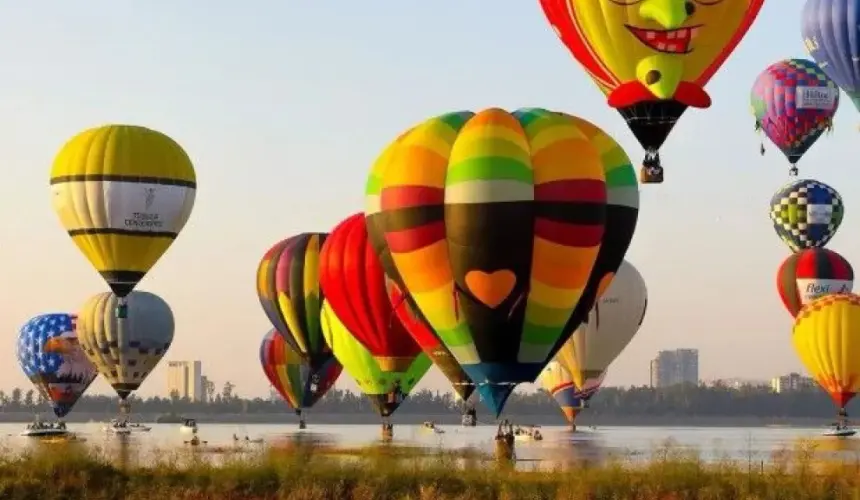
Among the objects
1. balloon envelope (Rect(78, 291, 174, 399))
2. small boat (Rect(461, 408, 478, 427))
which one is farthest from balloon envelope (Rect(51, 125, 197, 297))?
balloon envelope (Rect(78, 291, 174, 399))

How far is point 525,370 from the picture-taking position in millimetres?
43312

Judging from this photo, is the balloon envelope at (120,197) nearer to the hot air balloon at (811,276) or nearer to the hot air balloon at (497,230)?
the hot air balloon at (497,230)

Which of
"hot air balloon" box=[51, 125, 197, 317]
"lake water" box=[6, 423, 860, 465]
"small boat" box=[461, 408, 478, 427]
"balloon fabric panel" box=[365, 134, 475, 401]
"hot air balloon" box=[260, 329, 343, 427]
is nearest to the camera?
"balloon fabric panel" box=[365, 134, 475, 401]

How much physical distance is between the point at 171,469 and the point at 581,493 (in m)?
9.05

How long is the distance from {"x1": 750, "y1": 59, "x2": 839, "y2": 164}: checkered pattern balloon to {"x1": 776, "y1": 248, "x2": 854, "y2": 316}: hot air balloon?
5.27 m

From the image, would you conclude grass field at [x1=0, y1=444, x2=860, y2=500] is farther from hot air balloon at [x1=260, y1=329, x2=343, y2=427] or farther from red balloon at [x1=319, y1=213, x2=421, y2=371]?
hot air balloon at [x1=260, y1=329, x2=343, y2=427]

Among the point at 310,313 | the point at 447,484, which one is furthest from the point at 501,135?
the point at 310,313

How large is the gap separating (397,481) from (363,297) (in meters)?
21.9

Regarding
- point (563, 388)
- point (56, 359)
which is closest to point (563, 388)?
point (563, 388)

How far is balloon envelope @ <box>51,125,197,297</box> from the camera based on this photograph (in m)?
60.2

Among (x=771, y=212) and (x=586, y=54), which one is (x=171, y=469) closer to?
(x=586, y=54)

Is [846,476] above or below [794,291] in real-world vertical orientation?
below

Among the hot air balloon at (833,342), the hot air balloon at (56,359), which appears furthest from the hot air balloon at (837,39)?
the hot air balloon at (56,359)

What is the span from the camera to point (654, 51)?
137 ft
